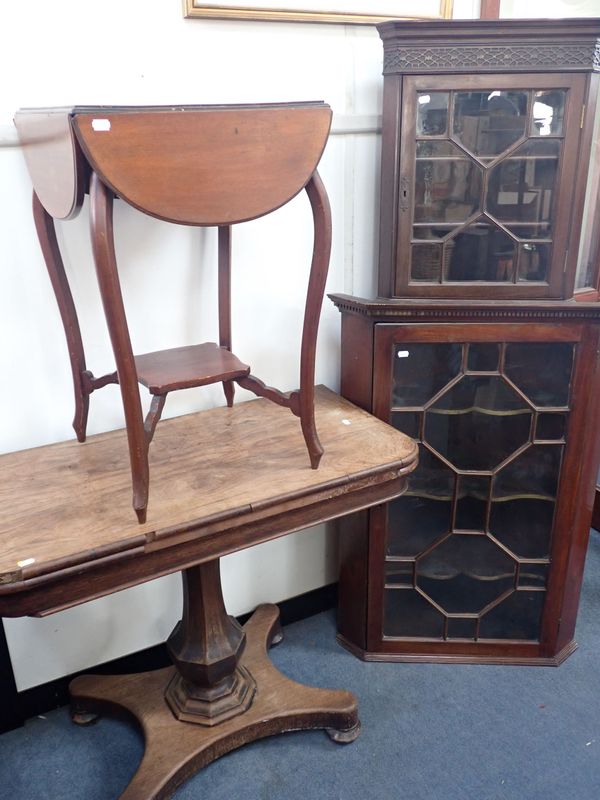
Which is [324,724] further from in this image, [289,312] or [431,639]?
[289,312]

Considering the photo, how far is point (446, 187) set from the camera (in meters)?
1.70

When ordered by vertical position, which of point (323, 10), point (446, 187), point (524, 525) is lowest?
point (524, 525)

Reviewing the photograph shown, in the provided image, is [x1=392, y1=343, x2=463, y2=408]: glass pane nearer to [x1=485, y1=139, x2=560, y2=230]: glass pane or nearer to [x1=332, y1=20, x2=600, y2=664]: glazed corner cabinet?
[x1=332, y1=20, x2=600, y2=664]: glazed corner cabinet

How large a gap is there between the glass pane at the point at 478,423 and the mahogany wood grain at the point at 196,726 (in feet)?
2.42

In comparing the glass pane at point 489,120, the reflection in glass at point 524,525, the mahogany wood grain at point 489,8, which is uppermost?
the mahogany wood grain at point 489,8

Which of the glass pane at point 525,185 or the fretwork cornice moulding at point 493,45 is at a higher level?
the fretwork cornice moulding at point 493,45

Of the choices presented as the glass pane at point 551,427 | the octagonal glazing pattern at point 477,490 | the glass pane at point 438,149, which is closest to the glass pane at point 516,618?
the octagonal glazing pattern at point 477,490

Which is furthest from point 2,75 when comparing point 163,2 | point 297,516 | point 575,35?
point 575,35

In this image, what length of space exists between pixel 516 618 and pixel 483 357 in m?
0.84

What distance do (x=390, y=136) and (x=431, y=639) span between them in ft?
4.81

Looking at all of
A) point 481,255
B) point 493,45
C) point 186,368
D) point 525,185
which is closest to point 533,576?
point 481,255

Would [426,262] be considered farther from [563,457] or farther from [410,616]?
[410,616]

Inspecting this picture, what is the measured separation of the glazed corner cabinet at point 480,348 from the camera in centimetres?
161

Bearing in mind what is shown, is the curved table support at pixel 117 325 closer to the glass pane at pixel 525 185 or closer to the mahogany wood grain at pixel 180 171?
the mahogany wood grain at pixel 180 171
